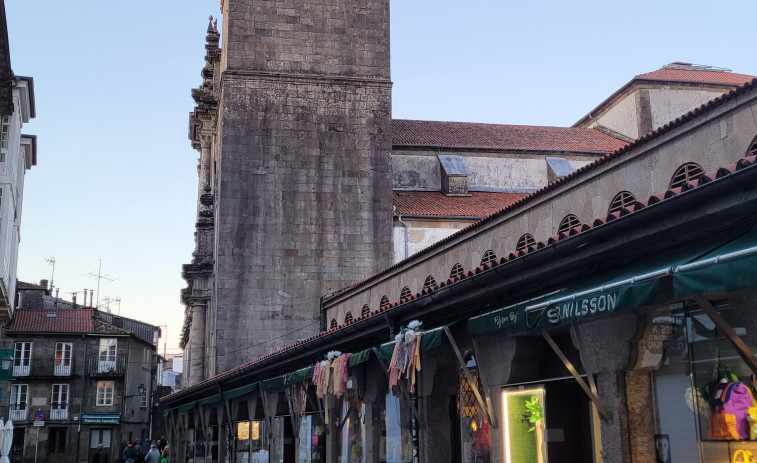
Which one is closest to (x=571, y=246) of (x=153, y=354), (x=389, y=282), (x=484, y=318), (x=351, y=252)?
(x=484, y=318)

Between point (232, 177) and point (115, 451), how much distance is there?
95.7ft

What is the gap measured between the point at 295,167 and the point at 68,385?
29174 millimetres

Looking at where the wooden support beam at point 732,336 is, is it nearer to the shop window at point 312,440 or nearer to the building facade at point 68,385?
the shop window at point 312,440

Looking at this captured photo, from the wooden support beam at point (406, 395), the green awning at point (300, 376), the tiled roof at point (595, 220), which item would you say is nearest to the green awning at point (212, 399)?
the tiled roof at point (595, 220)

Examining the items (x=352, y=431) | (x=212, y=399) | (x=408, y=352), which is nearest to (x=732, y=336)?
(x=408, y=352)

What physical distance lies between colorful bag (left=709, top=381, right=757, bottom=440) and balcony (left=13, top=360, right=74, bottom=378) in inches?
2040

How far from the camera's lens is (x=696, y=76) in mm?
41875

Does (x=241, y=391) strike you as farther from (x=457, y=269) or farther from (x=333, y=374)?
(x=333, y=374)

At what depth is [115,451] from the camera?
181 feet

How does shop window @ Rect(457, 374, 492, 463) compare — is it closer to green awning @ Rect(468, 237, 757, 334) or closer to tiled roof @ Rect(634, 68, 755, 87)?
green awning @ Rect(468, 237, 757, 334)

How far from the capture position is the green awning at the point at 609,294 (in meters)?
7.73

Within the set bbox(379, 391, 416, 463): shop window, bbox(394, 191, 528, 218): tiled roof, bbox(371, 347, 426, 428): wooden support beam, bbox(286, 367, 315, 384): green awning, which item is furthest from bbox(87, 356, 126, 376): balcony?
bbox(371, 347, 426, 428): wooden support beam

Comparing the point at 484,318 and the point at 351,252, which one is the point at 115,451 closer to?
the point at 351,252

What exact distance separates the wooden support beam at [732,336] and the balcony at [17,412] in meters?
52.0
